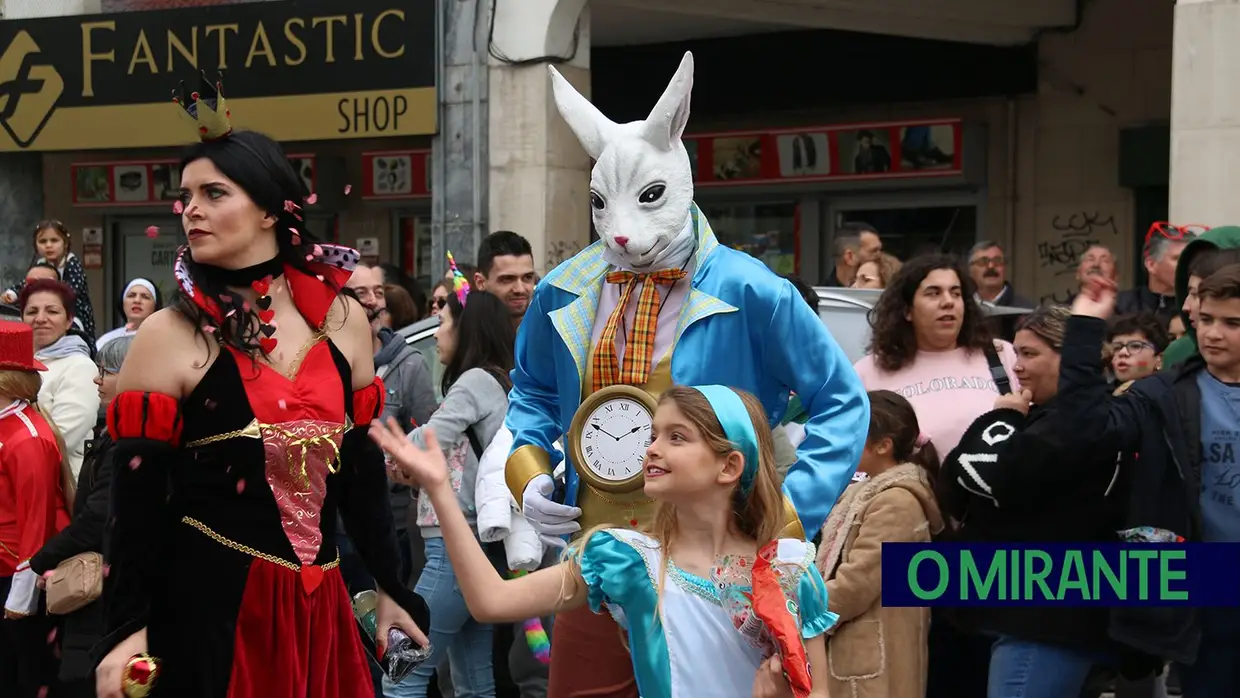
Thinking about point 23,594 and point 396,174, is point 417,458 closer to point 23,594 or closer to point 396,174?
point 23,594

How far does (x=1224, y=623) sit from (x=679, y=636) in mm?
2429

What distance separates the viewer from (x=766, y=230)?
1623cm

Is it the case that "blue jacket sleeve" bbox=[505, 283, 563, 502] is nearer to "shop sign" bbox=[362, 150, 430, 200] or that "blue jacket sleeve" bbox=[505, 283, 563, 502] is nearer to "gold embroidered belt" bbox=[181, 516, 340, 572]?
"gold embroidered belt" bbox=[181, 516, 340, 572]

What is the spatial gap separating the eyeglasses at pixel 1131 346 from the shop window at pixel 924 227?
7583 millimetres

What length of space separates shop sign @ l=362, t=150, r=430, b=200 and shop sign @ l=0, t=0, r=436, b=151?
8.24 ft

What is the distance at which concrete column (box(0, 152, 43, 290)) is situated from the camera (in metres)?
16.5

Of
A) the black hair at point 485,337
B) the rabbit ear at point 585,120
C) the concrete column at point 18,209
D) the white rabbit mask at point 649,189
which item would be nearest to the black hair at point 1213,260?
the white rabbit mask at point 649,189

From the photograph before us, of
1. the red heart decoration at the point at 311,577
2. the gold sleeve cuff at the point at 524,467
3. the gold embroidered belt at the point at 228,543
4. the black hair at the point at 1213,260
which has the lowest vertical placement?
the red heart decoration at the point at 311,577

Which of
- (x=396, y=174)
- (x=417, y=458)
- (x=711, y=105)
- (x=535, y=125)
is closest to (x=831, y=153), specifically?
(x=711, y=105)

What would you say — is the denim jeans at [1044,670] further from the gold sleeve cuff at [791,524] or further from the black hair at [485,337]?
the black hair at [485,337]

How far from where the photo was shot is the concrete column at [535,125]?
517 inches

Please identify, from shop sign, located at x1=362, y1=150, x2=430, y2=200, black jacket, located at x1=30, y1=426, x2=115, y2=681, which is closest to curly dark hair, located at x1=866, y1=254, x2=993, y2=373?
black jacket, located at x1=30, y1=426, x2=115, y2=681

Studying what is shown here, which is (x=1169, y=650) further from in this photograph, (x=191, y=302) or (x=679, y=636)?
(x=191, y=302)

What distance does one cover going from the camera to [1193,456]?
553 centimetres
